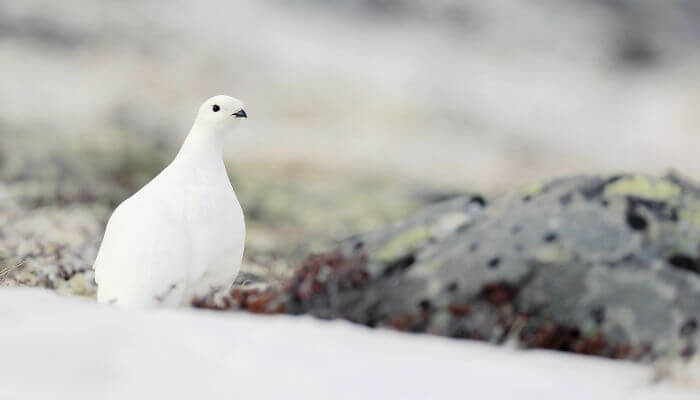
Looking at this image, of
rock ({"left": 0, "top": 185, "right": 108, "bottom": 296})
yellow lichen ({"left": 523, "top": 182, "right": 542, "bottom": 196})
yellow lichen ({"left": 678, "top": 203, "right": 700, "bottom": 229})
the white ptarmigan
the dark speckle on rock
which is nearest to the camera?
the dark speckle on rock

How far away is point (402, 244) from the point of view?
5.71 meters

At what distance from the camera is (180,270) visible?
6012 millimetres

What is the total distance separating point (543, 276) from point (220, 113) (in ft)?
10.6

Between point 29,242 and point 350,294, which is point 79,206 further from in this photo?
point 350,294

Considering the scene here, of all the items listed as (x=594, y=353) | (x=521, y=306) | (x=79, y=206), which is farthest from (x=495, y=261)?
(x=79, y=206)

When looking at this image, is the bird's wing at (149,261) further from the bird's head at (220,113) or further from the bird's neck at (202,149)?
the bird's head at (220,113)

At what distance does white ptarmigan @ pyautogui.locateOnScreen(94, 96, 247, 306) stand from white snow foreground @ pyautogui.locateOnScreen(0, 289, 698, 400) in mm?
1152

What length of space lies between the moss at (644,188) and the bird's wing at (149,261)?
3.31 metres

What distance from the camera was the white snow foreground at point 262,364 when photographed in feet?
13.1

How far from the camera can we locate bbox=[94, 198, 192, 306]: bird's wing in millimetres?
5965

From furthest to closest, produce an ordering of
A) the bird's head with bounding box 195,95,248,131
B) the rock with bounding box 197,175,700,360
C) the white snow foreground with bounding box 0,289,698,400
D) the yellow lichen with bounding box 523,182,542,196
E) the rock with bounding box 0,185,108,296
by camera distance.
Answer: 1. the rock with bounding box 0,185,108,296
2. the bird's head with bounding box 195,95,248,131
3. the yellow lichen with bounding box 523,182,542,196
4. the rock with bounding box 197,175,700,360
5. the white snow foreground with bounding box 0,289,698,400

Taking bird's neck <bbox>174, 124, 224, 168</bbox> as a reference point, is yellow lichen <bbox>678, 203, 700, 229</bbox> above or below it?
below

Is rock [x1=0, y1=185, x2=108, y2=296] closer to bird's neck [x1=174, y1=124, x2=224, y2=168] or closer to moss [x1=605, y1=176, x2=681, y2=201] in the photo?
bird's neck [x1=174, y1=124, x2=224, y2=168]

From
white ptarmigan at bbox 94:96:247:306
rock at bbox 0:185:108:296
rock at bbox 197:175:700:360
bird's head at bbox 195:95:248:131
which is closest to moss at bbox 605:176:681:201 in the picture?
rock at bbox 197:175:700:360
